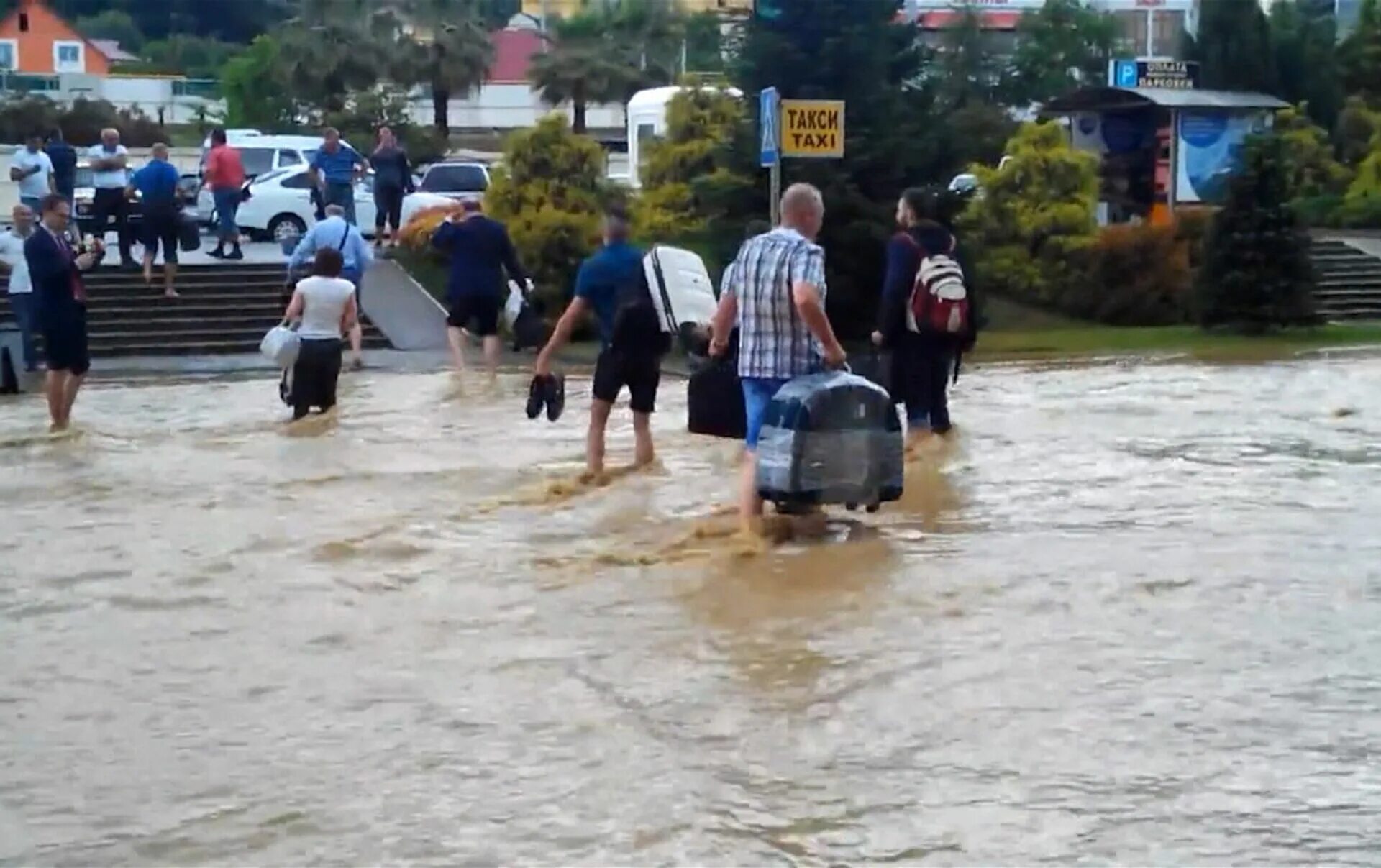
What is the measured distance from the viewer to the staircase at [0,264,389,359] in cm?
2441

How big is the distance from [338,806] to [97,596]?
4.02m

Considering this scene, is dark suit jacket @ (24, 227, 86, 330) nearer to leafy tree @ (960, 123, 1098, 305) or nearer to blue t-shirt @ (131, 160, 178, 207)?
blue t-shirt @ (131, 160, 178, 207)

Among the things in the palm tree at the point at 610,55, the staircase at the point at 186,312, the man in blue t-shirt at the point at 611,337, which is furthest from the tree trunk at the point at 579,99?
the man in blue t-shirt at the point at 611,337

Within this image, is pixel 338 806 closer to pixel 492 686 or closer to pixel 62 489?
pixel 492 686

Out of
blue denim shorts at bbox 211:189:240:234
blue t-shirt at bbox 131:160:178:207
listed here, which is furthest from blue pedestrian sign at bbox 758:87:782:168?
blue denim shorts at bbox 211:189:240:234

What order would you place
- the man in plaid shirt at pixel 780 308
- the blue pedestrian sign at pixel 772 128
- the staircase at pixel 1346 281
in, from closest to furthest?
1. the man in plaid shirt at pixel 780 308
2. the blue pedestrian sign at pixel 772 128
3. the staircase at pixel 1346 281

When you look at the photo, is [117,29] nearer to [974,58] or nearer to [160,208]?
[974,58]

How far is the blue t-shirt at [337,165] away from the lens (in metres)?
27.2

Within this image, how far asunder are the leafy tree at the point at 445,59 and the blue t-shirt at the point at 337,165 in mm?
40150

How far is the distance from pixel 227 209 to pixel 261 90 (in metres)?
39.9

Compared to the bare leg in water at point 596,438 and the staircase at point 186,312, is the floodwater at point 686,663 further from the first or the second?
the staircase at point 186,312

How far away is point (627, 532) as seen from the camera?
39.1ft

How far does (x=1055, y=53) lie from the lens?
208 feet

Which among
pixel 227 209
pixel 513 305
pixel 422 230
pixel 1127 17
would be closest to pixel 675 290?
pixel 513 305
